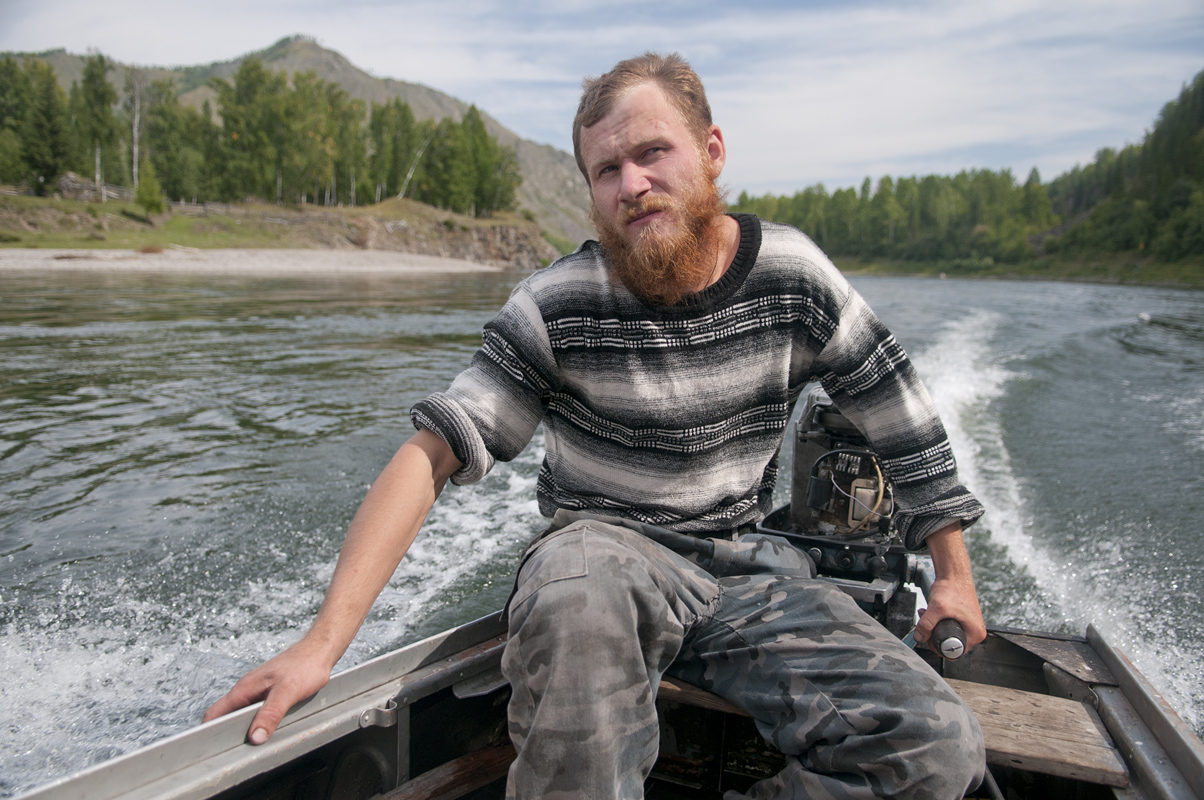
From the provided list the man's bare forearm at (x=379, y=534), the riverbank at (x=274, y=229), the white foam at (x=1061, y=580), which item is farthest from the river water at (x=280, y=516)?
the riverbank at (x=274, y=229)

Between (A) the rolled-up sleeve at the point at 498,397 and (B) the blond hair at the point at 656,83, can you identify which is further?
(B) the blond hair at the point at 656,83

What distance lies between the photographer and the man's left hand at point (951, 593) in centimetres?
198

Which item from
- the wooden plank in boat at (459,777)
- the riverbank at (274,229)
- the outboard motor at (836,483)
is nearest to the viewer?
the wooden plank in boat at (459,777)

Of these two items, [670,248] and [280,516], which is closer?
[670,248]

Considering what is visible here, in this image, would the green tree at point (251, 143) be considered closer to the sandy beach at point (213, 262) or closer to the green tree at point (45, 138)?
the green tree at point (45, 138)

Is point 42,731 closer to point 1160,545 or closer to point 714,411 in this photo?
point 714,411

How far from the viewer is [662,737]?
215 cm

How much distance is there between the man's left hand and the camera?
6.49 feet

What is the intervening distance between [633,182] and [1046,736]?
5.99 ft

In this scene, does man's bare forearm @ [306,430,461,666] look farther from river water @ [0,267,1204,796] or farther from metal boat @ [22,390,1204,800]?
river water @ [0,267,1204,796]

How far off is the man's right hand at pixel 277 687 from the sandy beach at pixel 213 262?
34.8 m

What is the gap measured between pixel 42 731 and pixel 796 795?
8.64 ft

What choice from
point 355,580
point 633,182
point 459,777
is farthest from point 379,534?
point 633,182

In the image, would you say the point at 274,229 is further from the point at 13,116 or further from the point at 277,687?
the point at 277,687
